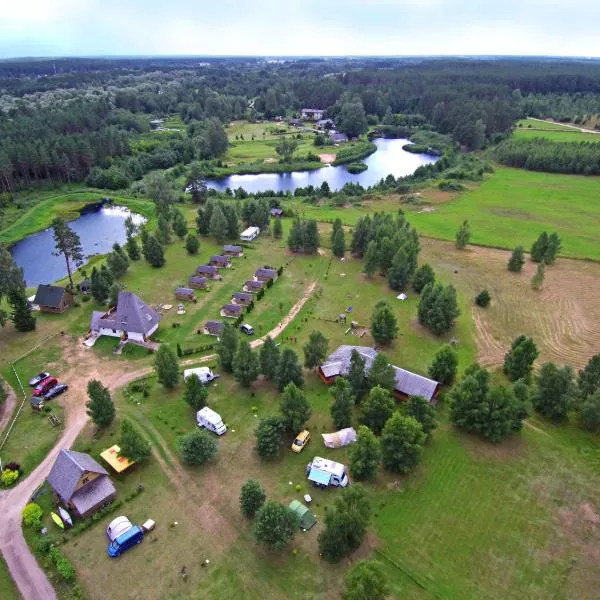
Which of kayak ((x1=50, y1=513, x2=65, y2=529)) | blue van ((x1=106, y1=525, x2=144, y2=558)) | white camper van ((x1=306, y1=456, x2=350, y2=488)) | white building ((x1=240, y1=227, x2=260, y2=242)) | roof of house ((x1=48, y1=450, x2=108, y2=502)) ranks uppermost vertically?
roof of house ((x1=48, y1=450, x2=108, y2=502))

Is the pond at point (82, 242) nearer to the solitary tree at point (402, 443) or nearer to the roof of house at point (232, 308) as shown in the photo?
the roof of house at point (232, 308)

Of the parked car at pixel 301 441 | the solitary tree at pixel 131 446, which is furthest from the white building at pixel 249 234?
the solitary tree at pixel 131 446

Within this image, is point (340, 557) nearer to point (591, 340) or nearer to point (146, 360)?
point (146, 360)

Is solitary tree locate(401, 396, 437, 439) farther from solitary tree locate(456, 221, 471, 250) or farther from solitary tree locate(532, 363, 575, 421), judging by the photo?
solitary tree locate(456, 221, 471, 250)

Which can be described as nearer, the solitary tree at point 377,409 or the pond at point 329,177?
the solitary tree at point 377,409

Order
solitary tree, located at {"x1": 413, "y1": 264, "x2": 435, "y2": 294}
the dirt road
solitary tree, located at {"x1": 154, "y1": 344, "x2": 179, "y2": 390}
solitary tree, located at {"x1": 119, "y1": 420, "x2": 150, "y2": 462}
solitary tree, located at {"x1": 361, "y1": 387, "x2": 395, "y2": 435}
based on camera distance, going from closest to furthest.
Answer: the dirt road → solitary tree, located at {"x1": 119, "y1": 420, "x2": 150, "y2": 462} → solitary tree, located at {"x1": 361, "y1": 387, "x2": 395, "y2": 435} → solitary tree, located at {"x1": 154, "y1": 344, "x2": 179, "y2": 390} → solitary tree, located at {"x1": 413, "y1": 264, "x2": 435, "y2": 294}

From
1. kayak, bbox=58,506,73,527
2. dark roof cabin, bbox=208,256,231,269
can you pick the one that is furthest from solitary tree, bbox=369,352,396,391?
dark roof cabin, bbox=208,256,231,269

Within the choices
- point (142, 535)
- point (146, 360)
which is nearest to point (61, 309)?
point (146, 360)
